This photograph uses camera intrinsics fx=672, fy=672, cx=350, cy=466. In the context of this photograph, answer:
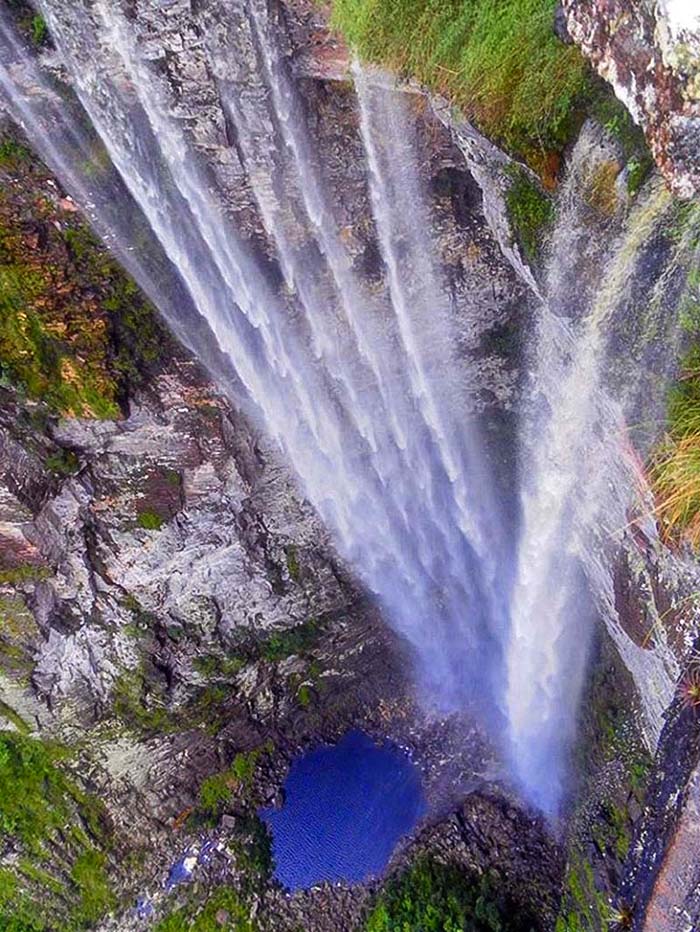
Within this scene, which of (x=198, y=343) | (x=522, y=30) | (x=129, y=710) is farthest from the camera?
(x=129, y=710)

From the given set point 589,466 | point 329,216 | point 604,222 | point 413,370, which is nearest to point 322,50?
point 329,216

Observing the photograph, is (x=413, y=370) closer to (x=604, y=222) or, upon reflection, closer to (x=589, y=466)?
(x=589, y=466)

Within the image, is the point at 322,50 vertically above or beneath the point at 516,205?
above

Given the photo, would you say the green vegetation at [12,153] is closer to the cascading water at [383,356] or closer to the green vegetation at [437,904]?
the cascading water at [383,356]

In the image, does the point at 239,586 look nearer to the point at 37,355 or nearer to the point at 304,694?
the point at 304,694

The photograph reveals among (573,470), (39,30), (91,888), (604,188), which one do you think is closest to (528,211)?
(604,188)

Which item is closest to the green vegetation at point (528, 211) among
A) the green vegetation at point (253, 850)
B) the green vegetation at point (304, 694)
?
the green vegetation at point (304, 694)

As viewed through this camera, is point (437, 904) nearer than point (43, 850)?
Yes
